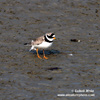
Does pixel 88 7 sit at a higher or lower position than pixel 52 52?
higher

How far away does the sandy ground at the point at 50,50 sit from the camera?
10.9m

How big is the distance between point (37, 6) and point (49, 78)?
10239 mm

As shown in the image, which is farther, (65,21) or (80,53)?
(65,21)

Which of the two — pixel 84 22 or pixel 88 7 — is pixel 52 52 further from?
pixel 88 7

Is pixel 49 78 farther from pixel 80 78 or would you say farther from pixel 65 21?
→ pixel 65 21

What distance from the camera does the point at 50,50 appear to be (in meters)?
15.4

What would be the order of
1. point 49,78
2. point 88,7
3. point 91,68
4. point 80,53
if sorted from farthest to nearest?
point 88,7 < point 80,53 < point 91,68 < point 49,78

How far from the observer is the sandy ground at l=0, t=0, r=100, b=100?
10859mm

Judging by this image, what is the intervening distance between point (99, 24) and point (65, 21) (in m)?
1.89

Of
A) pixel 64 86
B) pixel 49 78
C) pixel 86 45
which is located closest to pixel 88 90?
pixel 64 86

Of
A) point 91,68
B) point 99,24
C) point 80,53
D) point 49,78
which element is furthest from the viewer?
point 99,24

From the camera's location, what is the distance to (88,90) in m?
10.6

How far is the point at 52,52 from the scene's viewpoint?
15.2m

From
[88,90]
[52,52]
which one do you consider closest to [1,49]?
[52,52]
